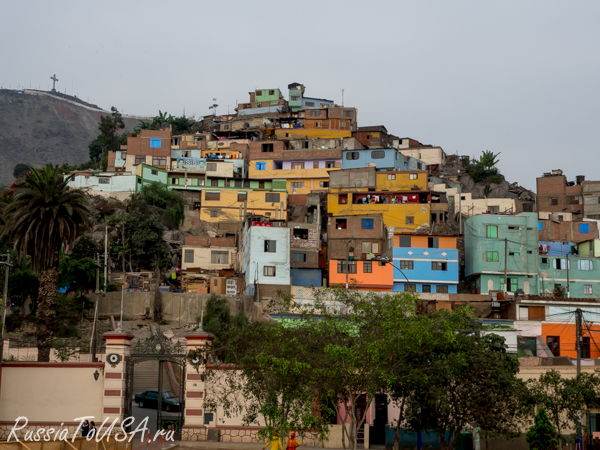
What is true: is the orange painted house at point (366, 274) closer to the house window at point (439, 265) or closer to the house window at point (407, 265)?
the house window at point (407, 265)

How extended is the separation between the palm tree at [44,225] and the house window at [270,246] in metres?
26.7

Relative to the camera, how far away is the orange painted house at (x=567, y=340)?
5462 centimetres

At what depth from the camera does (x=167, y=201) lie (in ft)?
289

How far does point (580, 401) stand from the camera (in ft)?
110

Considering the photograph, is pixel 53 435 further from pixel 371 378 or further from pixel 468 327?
pixel 468 327

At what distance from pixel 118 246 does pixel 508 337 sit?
40.6m

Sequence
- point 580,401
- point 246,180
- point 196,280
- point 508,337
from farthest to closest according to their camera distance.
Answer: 1. point 246,180
2. point 196,280
3. point 508,337
4. point 580,401

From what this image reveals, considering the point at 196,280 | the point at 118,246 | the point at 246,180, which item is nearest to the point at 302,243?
the point at 196,280

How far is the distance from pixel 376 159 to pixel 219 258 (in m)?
26.8

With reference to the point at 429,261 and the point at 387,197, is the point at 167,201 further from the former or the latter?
the point at 429,261

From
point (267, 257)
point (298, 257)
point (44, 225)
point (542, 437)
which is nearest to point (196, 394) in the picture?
point (542, 437)

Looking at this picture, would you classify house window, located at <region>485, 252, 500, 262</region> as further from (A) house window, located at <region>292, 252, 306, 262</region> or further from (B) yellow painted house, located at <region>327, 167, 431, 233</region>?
(A) house window, located at <region>292, 252, 306, 262</region>

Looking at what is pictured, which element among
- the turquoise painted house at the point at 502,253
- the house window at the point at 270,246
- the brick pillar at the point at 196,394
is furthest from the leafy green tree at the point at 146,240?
the brick pillar at the point at 196,394

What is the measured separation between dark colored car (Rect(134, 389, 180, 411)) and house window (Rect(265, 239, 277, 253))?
28.7 metres
